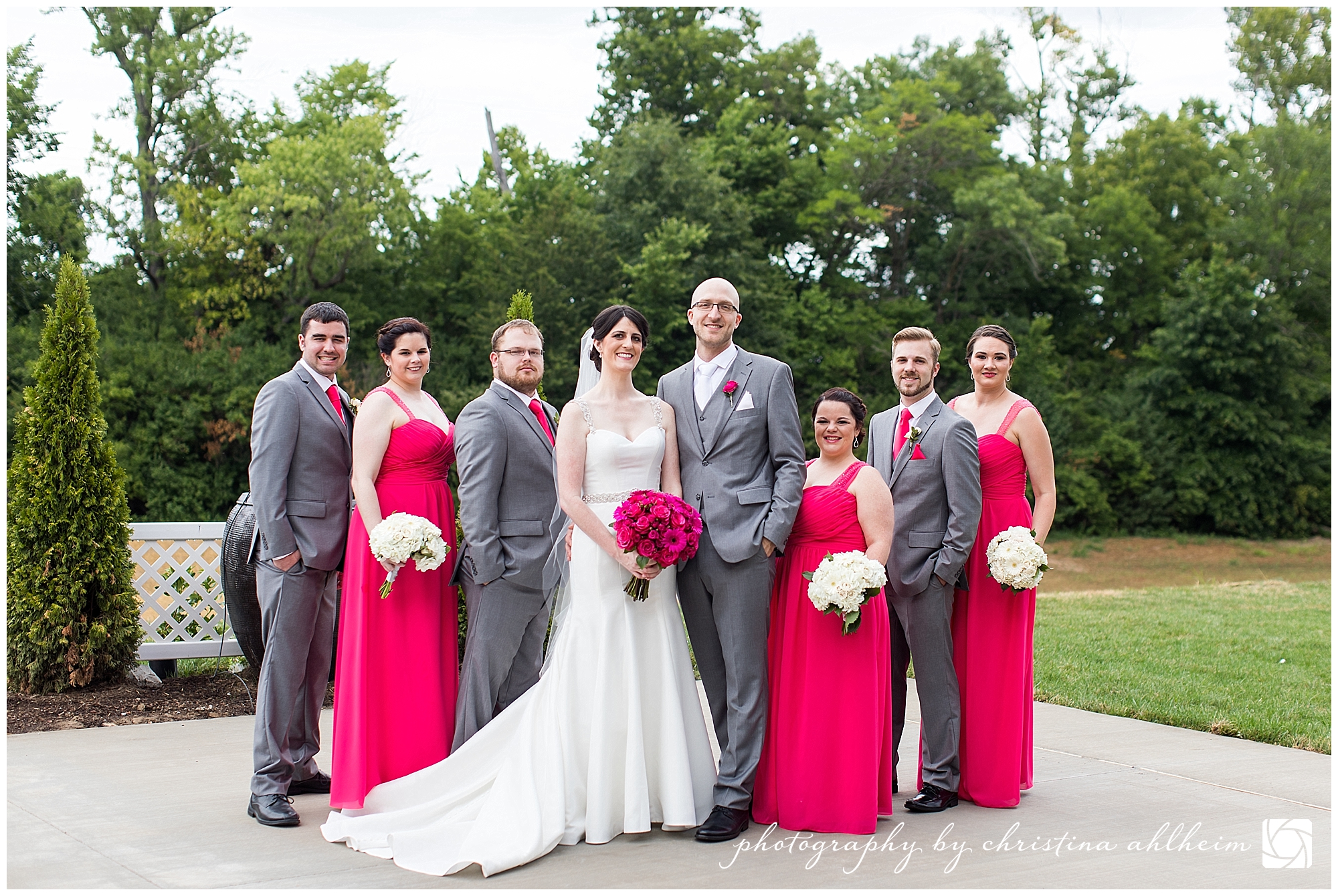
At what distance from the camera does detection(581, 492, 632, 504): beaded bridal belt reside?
485 cm

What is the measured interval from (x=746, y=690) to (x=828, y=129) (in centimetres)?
3272

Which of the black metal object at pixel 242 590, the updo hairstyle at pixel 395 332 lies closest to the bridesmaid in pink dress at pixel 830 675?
the updo hairstyle at pixel 395 332

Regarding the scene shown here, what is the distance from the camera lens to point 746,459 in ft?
16.2

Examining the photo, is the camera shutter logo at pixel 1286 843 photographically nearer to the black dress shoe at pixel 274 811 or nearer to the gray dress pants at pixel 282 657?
the black dress shoe at pixel 274 811

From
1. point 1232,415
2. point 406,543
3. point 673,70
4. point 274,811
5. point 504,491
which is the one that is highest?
point 673,70

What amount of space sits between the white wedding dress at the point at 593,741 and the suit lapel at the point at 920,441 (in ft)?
3.98

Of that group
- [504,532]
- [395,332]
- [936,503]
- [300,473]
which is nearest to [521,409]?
[504,532]

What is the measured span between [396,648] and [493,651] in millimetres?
439

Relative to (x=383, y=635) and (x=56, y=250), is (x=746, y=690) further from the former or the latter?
(x=56, y=250)

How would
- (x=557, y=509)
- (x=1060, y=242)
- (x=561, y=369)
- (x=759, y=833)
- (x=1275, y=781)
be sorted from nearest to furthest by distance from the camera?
(x=759, y=833)
(x=557, y=509)
(x=1275, y=781)
(x=561, y=369)
(x=1060, y=242)

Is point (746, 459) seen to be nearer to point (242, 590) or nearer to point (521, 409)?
point (521, 409)

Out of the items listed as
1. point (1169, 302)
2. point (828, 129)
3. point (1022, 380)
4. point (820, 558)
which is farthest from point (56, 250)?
point (1169, 302)

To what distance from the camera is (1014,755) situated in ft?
17.4

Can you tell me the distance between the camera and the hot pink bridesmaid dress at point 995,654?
5.30 m
